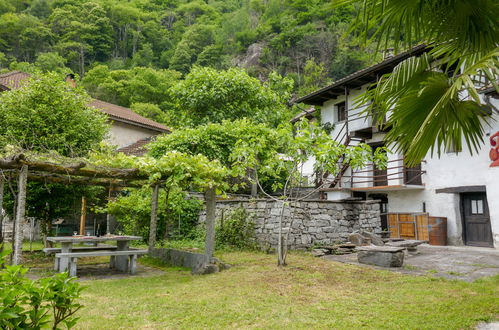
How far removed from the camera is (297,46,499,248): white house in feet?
36.9

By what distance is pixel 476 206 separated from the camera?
482 inches

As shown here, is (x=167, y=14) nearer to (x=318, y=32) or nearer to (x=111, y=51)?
(x=111, y=51)

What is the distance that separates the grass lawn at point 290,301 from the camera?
3902 millimetres

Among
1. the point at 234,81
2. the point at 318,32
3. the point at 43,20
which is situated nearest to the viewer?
the point at 234,81

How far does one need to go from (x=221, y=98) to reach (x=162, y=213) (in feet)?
20.3

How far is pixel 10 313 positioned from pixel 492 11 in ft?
14.1

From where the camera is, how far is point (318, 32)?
35.2 meters

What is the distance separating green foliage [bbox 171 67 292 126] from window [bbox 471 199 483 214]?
853 centimetres

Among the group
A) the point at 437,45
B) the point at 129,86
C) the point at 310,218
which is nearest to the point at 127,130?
the point at 129,86

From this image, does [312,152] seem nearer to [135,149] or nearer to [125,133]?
[135,149]

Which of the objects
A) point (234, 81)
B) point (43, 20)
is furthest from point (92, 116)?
point (43, 20)

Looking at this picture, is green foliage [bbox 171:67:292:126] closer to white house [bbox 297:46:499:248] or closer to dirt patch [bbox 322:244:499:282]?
white house [bbox 297:46:499:248]

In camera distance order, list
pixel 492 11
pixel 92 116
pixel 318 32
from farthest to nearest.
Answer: pixel 318 32 → pixel 92 116 → pixel 492 11

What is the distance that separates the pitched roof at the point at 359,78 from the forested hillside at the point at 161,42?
41.9ft
